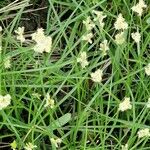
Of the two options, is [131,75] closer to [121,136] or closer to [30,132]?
[121,136]

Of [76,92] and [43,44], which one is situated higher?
[43,44]

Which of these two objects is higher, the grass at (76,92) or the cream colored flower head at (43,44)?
the cream colored flower head at (43,44)

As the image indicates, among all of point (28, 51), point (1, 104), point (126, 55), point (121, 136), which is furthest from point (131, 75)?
point (1, 104)

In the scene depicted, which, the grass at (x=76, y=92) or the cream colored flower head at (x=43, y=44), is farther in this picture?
the grass at (x=76, y=92)

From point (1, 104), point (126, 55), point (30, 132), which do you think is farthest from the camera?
point (126, 55)

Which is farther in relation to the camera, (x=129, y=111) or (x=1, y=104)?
(x=129, y=111)

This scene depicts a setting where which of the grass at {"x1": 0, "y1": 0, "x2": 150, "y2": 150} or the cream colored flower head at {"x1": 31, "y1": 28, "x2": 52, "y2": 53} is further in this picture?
the grass at {"x1": 0, "y1": 0, "x2": 150, "y2": 150}

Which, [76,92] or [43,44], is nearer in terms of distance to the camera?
[43,44]

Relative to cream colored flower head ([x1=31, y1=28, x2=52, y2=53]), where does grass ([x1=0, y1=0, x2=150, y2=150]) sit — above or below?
below
